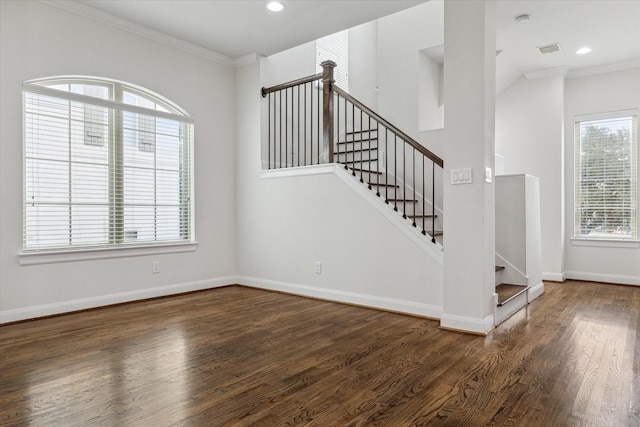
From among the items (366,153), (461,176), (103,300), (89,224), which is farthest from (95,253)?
(366,153)

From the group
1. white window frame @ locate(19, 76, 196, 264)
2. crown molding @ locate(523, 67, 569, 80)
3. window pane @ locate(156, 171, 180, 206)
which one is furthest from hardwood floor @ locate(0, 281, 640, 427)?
crown molding @ locate(523, 67, 569, 80)

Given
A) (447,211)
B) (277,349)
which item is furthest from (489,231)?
(277,349)

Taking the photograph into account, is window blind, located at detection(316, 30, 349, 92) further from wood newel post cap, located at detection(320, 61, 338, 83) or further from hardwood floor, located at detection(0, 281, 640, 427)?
hardwood floor, located at detection(0, 281, 640, 427)

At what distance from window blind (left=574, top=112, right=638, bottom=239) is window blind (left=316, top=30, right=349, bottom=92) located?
11.8 feet

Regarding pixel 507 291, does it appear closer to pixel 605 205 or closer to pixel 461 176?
pixel 461 176

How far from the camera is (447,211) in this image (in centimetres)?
335

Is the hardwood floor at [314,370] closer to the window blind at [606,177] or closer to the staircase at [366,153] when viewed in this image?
the staircase at [366,153]

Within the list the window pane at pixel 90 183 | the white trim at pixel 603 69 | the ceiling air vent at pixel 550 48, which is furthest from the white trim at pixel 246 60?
the white trim at pixel 603 69

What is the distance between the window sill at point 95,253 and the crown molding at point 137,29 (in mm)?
2299

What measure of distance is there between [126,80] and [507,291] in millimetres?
4499

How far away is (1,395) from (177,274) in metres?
2.69

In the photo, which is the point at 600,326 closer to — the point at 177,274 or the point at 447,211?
the point at 447,211

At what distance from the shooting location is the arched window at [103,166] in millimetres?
3672

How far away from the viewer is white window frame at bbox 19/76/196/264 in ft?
12.1
